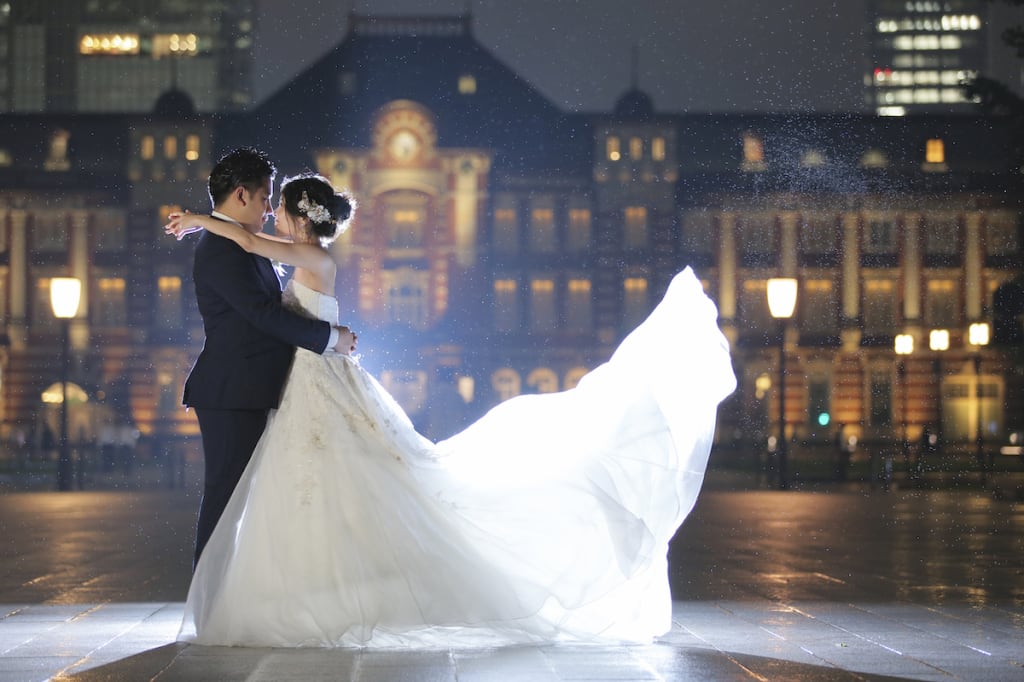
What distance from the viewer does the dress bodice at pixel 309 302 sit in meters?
5.38

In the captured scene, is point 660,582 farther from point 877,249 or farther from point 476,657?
point 877,249

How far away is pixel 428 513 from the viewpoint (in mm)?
5348

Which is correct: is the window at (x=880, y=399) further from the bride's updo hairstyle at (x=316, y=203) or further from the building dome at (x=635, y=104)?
the bride's updo hairstyle at (x=316, y=203)


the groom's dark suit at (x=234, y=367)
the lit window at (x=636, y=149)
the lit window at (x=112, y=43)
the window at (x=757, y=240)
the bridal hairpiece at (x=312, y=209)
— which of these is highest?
the lit window at (x=112, y=43)

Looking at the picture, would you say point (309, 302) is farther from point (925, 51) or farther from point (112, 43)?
point (925, 51)

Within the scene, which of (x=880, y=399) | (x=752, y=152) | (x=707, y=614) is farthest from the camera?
(x=752, y=152)

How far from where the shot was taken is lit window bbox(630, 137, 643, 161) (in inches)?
2156

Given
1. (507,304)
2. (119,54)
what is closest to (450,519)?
(507,304)

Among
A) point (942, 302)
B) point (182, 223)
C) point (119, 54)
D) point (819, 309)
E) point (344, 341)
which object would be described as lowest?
point (344, 341)

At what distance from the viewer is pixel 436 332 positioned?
54.2 metres

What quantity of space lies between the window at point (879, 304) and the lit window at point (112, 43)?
64.7 meters

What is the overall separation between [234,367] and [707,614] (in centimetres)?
223

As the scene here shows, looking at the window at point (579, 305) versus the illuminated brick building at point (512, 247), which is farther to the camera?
the window at point (579, 305)

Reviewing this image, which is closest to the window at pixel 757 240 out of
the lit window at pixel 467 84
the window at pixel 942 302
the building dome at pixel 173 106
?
the window at pixel 942 302
